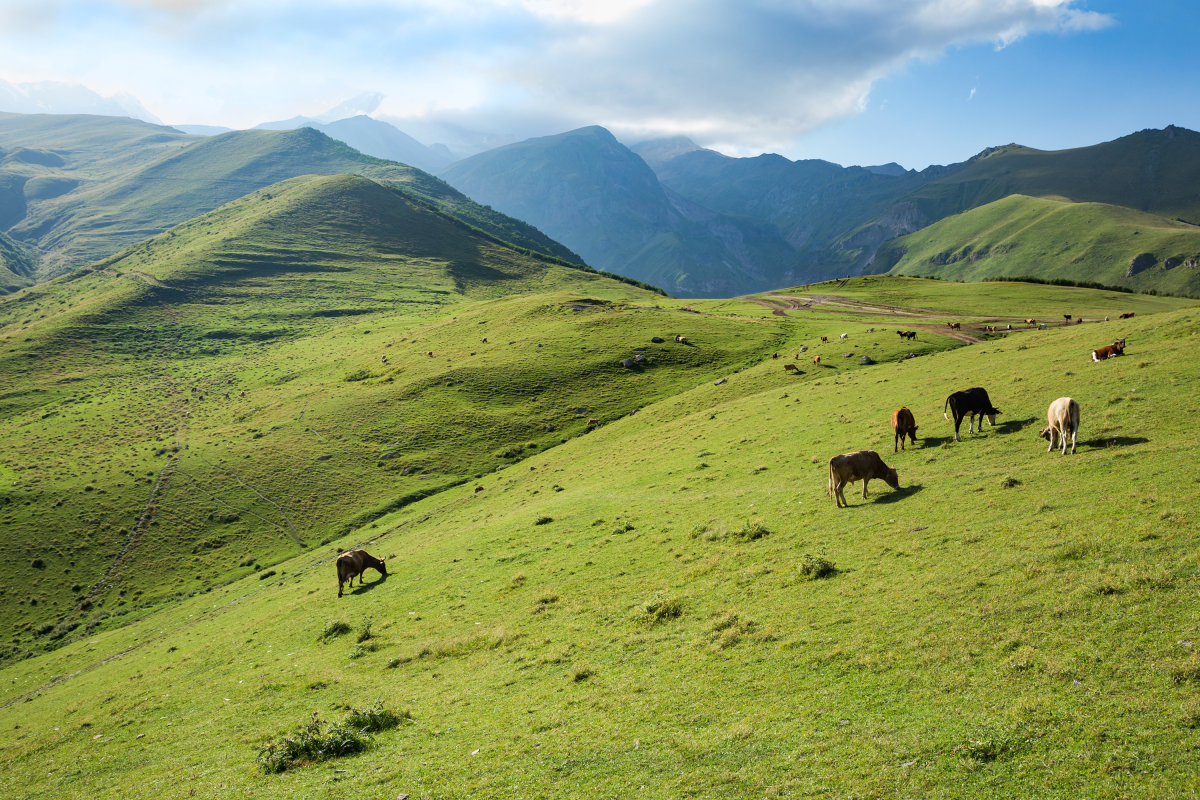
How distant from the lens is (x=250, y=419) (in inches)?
3302

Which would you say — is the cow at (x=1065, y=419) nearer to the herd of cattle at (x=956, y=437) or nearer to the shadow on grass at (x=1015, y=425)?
the herd of cattle at (x=956, y=437)

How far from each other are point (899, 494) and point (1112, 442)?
7882 mm

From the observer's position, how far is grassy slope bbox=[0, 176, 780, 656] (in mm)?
54531

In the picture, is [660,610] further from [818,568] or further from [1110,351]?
[1110,351]

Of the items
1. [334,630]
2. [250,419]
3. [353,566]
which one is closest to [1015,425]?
[334,630]

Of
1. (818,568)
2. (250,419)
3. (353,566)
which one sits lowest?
(353,566)

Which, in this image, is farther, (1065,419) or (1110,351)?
(1110,351)

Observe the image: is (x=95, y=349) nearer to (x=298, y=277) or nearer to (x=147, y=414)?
(x=147, y=414)

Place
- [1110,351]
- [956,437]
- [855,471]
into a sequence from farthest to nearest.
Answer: [1110,351] < [956,437] < [855,471]

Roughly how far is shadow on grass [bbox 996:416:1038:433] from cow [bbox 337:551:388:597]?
34.0 meters

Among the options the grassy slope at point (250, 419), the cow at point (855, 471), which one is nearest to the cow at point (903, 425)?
the cow at point (855, 471)

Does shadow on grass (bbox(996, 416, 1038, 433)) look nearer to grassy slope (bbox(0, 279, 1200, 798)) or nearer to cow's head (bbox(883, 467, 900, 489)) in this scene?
grassy slope (bbox(0, 279, 1200, 798))

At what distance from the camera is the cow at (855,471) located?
24.3m

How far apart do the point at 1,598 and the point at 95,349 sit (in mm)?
96200
